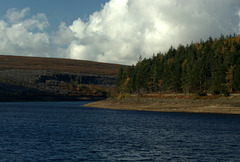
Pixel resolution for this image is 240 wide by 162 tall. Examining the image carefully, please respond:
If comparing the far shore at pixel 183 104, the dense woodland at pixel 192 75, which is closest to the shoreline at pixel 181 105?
the far shore at pixel 183 104

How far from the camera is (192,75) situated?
128m

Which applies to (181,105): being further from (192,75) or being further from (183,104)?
(192,75)

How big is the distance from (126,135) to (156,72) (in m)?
104

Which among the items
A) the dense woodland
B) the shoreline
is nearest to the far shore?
the shoreline

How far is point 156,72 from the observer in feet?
507

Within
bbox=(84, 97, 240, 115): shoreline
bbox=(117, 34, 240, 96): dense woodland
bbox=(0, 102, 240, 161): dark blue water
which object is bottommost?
bbox=(0, 102, 240, 161): dark blue water

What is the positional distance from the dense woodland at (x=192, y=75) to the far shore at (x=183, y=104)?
6.07 m

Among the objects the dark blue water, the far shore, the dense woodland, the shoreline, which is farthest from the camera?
the dense woodland

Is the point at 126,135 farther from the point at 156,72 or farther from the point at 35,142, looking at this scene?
the point at 156,72

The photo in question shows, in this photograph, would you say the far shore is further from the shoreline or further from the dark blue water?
the dark blue water

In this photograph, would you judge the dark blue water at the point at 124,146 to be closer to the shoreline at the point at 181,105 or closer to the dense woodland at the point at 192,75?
the shoreline at the point at 181,105

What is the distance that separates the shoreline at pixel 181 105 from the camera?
9415 centimetres

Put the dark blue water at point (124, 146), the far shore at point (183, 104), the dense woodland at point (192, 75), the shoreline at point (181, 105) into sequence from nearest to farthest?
1. the dark blue water at point (124, 146)
2. the shoreline at point (181, 105)
3. the far shore at point (183, 104)
4. the dense woodland at point (192, 75)

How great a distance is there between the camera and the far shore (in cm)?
9450
